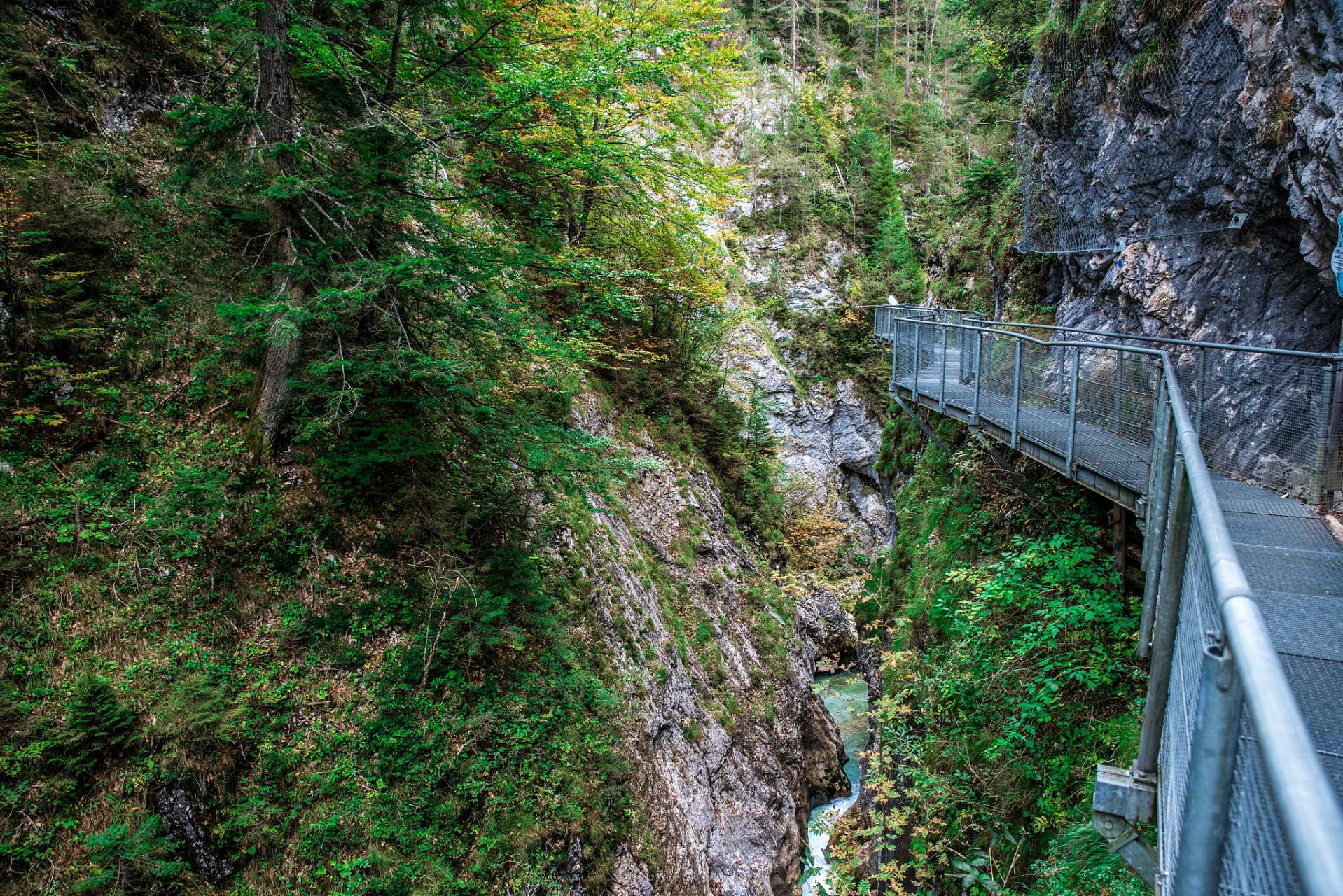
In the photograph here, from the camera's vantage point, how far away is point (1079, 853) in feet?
12.9

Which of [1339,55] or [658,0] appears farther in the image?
[658,0]

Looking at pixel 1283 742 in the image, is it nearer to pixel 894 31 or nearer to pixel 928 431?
pixel 928 431

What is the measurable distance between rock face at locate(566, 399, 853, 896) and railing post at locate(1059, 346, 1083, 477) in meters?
5.60

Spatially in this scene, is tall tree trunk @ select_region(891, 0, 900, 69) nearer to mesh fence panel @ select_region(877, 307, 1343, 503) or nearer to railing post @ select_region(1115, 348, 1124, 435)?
mesh fence panel @ select_region(877, 307, 1343, 503)

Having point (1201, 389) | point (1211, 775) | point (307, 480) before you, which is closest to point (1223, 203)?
point (1201, 389)

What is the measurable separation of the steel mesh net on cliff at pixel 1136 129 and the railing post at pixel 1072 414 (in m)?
2.59

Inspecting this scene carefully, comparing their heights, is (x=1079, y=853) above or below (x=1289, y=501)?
below

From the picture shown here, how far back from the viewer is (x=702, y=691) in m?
9.31

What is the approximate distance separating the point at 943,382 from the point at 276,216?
9.12 m

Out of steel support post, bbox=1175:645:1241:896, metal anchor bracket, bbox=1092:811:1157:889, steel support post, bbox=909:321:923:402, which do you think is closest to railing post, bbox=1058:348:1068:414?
steel support post, bbox=909:321:923:402

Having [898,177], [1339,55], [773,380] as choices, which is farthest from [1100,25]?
[898,177]

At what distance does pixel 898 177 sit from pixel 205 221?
35892mm

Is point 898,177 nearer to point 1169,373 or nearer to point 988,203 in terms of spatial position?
point 988,203

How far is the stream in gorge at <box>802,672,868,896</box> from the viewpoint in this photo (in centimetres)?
1037
